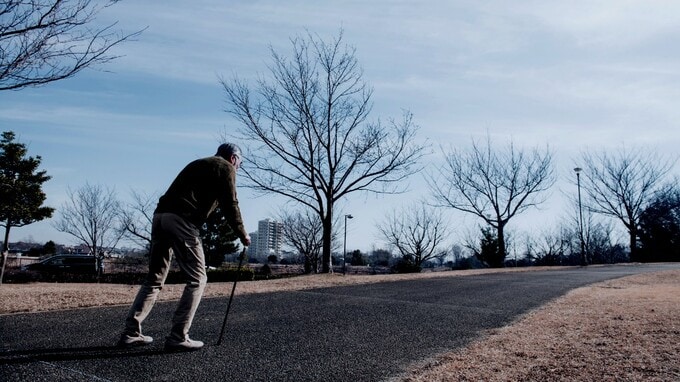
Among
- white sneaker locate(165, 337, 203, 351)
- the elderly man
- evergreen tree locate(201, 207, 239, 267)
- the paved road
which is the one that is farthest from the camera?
evergreen tree locate(201, 207, 239, 267)

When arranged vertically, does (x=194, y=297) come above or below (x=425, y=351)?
above

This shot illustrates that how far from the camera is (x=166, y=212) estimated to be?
375cm

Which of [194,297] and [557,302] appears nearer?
[194,297]

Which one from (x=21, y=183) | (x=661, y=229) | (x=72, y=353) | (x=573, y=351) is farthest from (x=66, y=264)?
(x=661, y=229)

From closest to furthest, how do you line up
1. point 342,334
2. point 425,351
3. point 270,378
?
point 270,378, point 425,351, point 342,334

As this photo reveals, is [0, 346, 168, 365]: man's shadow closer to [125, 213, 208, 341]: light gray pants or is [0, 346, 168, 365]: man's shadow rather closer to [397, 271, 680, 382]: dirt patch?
[125, 213, 208, 341]: light gray pants

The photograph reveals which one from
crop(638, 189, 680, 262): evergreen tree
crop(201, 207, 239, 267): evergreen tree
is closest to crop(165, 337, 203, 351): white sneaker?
crop(201, 207, 239, 267): evergreen tree

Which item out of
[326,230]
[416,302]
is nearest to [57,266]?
[326,230]

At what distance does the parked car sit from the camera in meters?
29.1

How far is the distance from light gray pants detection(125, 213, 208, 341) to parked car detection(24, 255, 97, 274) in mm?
30069

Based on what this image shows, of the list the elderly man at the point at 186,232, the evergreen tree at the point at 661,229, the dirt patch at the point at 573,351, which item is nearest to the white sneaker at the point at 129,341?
the elderly man at the point at 186,232

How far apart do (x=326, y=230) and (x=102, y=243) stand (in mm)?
25214

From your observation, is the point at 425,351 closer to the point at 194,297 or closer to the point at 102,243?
the point at 194,297

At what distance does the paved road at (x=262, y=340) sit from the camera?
10.3 feet
